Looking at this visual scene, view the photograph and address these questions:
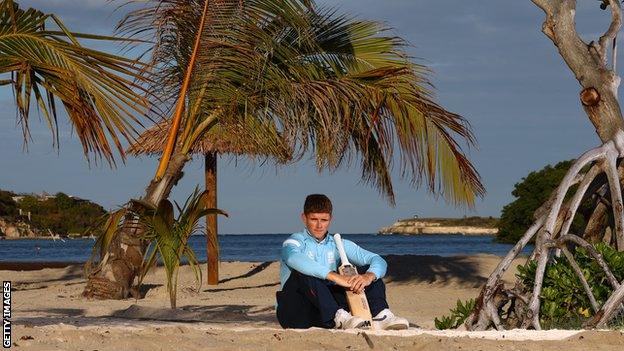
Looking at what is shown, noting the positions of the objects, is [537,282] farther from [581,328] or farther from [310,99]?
[310,99]

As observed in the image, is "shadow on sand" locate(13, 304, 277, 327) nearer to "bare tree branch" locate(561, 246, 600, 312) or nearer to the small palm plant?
the small palm plant

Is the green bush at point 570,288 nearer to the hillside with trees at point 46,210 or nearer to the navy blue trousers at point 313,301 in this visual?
the navy blue trousers at point 313,301

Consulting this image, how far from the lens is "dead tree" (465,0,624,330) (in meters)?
9.05

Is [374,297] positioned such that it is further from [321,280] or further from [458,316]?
[458,316]

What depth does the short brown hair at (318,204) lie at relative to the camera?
820cm

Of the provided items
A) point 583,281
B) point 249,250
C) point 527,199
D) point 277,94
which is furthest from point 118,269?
point 249,250

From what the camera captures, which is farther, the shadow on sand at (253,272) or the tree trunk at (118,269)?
the shadow on sand at (253,272)

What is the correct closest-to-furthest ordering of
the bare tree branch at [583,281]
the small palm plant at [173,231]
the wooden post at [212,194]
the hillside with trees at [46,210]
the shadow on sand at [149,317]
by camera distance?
1. the bare tree branch at [583,281]
2. the shadow on sand at [149,317]
3. the small palm plant at [173,231]
4. the wooden post at [212,194]
5. the hillside with trees at [46,210]

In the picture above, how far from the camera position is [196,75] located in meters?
12.9

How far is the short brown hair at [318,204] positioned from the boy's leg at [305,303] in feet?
1.59

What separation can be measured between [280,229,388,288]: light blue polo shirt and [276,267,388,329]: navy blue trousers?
104 millimetres

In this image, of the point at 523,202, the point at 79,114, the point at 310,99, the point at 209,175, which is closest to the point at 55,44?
the point at 79,114

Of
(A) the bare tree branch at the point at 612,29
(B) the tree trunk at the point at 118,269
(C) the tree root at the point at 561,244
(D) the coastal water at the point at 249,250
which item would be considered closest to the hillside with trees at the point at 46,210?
(D) the coastal water at the point at 249,250

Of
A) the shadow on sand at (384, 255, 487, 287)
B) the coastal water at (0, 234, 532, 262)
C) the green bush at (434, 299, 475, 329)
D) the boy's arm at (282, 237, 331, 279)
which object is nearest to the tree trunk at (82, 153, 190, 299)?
the shadow on sand at (384, 255, 487, 287)
